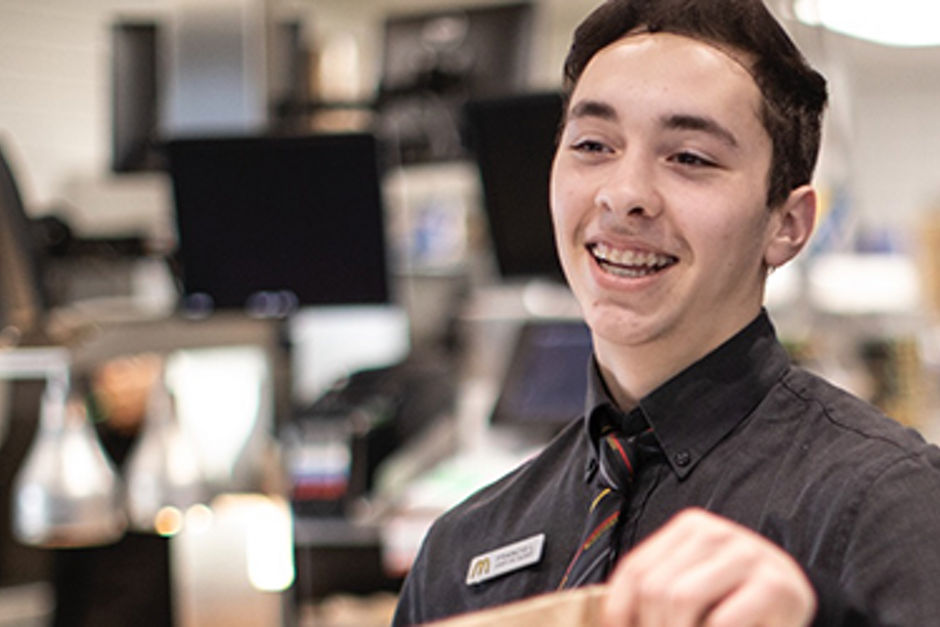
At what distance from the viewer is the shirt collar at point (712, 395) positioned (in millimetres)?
1071

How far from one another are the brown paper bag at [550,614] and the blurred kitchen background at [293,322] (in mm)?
1682

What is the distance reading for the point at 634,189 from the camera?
1063mm

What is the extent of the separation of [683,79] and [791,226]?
20 centimetres

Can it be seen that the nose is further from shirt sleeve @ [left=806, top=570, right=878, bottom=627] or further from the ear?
shirt sleeve @ [left=806, top=570, right=878, bottom=627]

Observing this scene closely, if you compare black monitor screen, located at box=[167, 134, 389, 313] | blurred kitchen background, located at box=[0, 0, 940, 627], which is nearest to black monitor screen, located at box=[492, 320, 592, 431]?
blurred kitchen background, located at box=[0, 0, 940, 627]

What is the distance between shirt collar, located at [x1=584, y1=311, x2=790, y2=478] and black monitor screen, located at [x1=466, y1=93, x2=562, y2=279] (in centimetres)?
156

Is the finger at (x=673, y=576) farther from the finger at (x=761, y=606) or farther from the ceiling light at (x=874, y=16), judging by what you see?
the ceiling light at (x=874, y=16)

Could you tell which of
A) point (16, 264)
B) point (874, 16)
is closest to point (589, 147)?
point (16, 264)

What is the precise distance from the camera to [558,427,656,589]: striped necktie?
1065 mm

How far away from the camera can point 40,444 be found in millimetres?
2352

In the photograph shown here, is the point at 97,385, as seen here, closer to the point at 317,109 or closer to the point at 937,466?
the point at 317,109

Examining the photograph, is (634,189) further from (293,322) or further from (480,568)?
(293,322)

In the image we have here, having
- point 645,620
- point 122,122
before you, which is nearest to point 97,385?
point 122,122

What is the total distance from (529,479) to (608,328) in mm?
249
